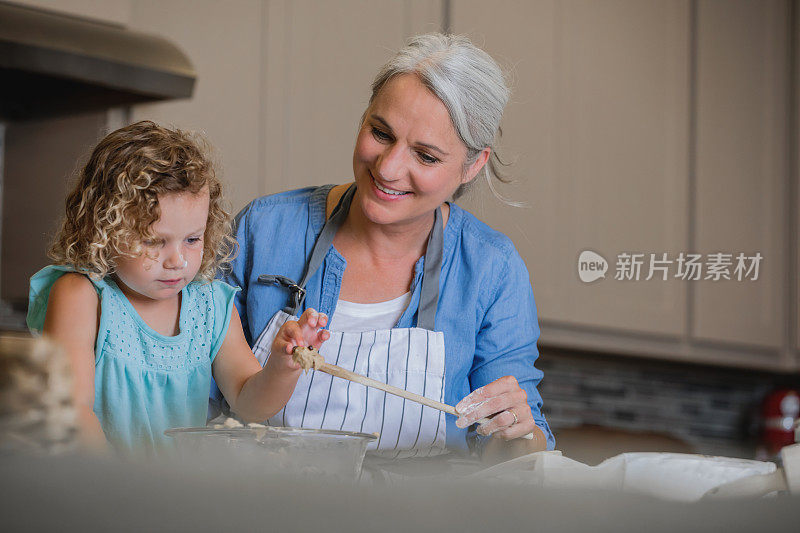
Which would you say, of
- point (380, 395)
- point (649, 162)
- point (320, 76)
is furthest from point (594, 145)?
point (380, 395)

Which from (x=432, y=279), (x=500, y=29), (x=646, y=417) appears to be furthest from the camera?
(x=646, y=417)

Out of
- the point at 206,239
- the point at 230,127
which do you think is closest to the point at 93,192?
the point at 206,239

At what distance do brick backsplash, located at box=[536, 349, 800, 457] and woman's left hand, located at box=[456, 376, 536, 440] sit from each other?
5.70 feet

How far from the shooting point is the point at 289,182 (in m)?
1.99

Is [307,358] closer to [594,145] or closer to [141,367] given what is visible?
[141,367]

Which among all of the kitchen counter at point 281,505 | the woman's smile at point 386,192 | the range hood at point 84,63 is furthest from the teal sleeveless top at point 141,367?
the kitchen counter at point 281,505

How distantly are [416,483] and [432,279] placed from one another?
1080mm

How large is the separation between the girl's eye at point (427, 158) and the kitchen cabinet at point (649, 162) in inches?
45.9

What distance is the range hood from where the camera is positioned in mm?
1491

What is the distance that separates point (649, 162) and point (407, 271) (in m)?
1.48

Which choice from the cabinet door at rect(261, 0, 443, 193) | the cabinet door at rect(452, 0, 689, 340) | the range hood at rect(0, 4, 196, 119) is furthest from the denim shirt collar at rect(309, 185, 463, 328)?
the cabinet door at rect(452, 0, 689, 340)

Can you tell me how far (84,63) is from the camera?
1538 mm

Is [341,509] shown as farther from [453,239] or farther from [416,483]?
[453,239]

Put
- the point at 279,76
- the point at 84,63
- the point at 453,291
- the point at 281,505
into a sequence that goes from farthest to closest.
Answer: the point at 279,76 → the point at 84,63 → the point at 453,291 → the point at 281,505
